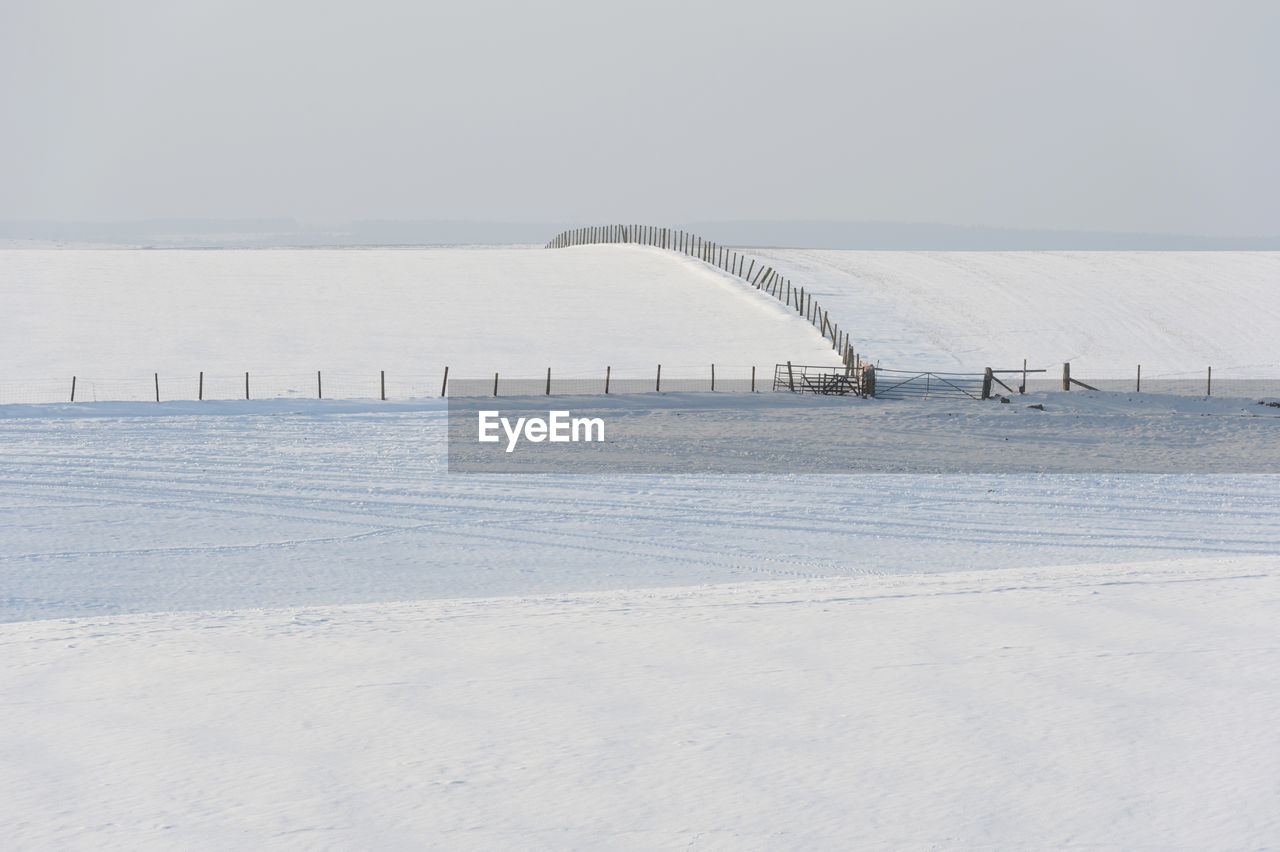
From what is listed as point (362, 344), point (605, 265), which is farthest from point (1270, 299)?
point (362, 344)

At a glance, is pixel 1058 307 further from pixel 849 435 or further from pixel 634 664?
pixel 634 664

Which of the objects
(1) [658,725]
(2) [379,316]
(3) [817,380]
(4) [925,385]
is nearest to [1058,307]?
(4) [925,385]

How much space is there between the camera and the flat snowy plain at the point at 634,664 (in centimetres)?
727

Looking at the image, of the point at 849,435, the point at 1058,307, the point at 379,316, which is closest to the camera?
the point at 849,435

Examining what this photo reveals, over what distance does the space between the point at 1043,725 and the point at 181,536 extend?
12.9 meters

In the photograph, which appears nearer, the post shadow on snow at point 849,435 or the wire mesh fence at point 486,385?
the post shadow on snow at point 849,435

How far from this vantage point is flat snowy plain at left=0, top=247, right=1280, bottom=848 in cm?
727

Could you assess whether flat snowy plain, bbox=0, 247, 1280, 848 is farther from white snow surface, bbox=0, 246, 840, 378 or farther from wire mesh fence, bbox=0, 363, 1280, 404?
white snow surface, bbox=0, 246, 840, 378

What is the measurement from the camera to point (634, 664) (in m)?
10.2

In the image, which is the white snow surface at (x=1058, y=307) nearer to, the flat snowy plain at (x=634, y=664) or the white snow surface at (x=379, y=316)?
the white snow surface at (x=379, y=316)

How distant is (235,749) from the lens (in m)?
8.22

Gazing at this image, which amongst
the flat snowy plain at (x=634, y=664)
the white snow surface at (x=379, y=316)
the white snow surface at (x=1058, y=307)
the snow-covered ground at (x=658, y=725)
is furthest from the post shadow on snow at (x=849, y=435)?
the white snow surface at (x=1058, y=307)

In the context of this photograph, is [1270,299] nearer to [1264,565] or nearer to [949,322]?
[949,322]

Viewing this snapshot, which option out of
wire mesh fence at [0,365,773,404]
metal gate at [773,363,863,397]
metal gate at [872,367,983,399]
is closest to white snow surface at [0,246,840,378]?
wire mesh fence at [0,365,773,404]
